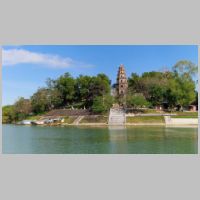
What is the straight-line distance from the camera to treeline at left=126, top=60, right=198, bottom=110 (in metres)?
40.8

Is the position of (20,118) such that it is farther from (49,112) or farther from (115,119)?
(115,119)

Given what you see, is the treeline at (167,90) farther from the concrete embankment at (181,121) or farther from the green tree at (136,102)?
the concrete embankment at (181,121)

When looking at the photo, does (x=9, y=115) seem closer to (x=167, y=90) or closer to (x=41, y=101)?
(x=41, y=101)

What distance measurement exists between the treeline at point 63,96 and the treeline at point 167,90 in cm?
442

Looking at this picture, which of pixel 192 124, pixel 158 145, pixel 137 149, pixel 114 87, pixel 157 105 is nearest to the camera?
pixel 137 149

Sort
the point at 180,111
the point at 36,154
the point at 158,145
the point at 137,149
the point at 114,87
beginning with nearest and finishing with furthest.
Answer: the point at 36,154 < the point at 137,149 < the point at 158,145 < the point at 180,111 < the point at 114,87

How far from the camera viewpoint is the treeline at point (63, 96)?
154 ft

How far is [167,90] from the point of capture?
42.2m

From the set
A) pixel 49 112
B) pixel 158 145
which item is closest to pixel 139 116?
pixel 49 112

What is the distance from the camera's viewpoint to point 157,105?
45156mm

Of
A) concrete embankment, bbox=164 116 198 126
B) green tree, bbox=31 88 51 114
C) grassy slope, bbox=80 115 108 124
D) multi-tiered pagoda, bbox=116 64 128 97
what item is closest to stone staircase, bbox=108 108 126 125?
grassy slope, bbox=80 115 108 124

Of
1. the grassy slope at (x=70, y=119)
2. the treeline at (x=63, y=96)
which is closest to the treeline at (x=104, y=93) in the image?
the treeline at (x=63, y=96)

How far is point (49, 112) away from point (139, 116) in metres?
12.9

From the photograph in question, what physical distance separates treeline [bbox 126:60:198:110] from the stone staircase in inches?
85.1
